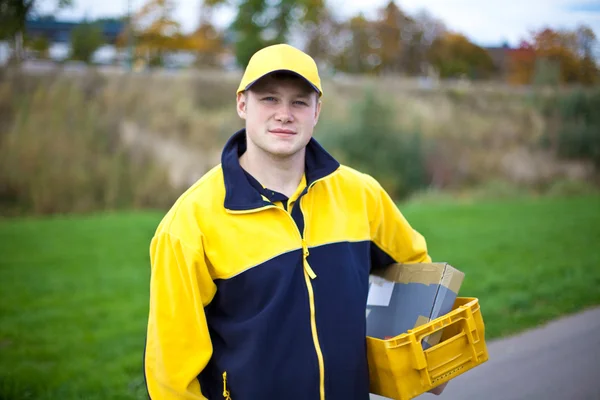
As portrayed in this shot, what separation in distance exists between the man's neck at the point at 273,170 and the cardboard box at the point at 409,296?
2.50 feet

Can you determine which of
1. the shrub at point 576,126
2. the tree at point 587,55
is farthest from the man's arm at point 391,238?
the shrub at point 576,126

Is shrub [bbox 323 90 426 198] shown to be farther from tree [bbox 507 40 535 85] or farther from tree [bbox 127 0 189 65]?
tree [bbox 127 0 189 65]

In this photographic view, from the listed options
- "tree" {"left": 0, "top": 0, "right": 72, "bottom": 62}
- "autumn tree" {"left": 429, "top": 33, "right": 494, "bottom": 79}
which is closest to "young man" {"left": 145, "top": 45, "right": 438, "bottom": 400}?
"tree" {"left": 0, "top": 0, "right": 72, "bottom": 62}

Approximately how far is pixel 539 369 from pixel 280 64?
3757mm

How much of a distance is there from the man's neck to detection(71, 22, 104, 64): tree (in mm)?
23475

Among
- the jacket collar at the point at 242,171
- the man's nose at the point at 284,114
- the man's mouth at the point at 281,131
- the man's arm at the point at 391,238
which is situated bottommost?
the man's arm at the point at 391,238

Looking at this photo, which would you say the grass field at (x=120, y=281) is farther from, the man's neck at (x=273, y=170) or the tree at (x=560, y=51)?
the tree at (x=560, y=51)

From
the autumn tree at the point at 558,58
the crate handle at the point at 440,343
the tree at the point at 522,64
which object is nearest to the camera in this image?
the crate handle at the point at 440,343

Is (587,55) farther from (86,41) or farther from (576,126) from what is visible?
(86,41)

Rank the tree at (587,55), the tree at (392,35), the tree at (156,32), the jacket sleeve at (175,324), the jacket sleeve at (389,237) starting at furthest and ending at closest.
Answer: the tree at (392,35)
the tree at (156,32)
the tree at (587,55)
the jacket sleeve at (389,237)
the jacket sleeve at (175,324)

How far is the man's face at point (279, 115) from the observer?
8.54 feet

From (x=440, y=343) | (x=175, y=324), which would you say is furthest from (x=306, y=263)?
(x=440, y=343)

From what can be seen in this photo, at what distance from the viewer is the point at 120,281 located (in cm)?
918

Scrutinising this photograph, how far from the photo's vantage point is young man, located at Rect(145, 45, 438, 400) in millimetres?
2422
